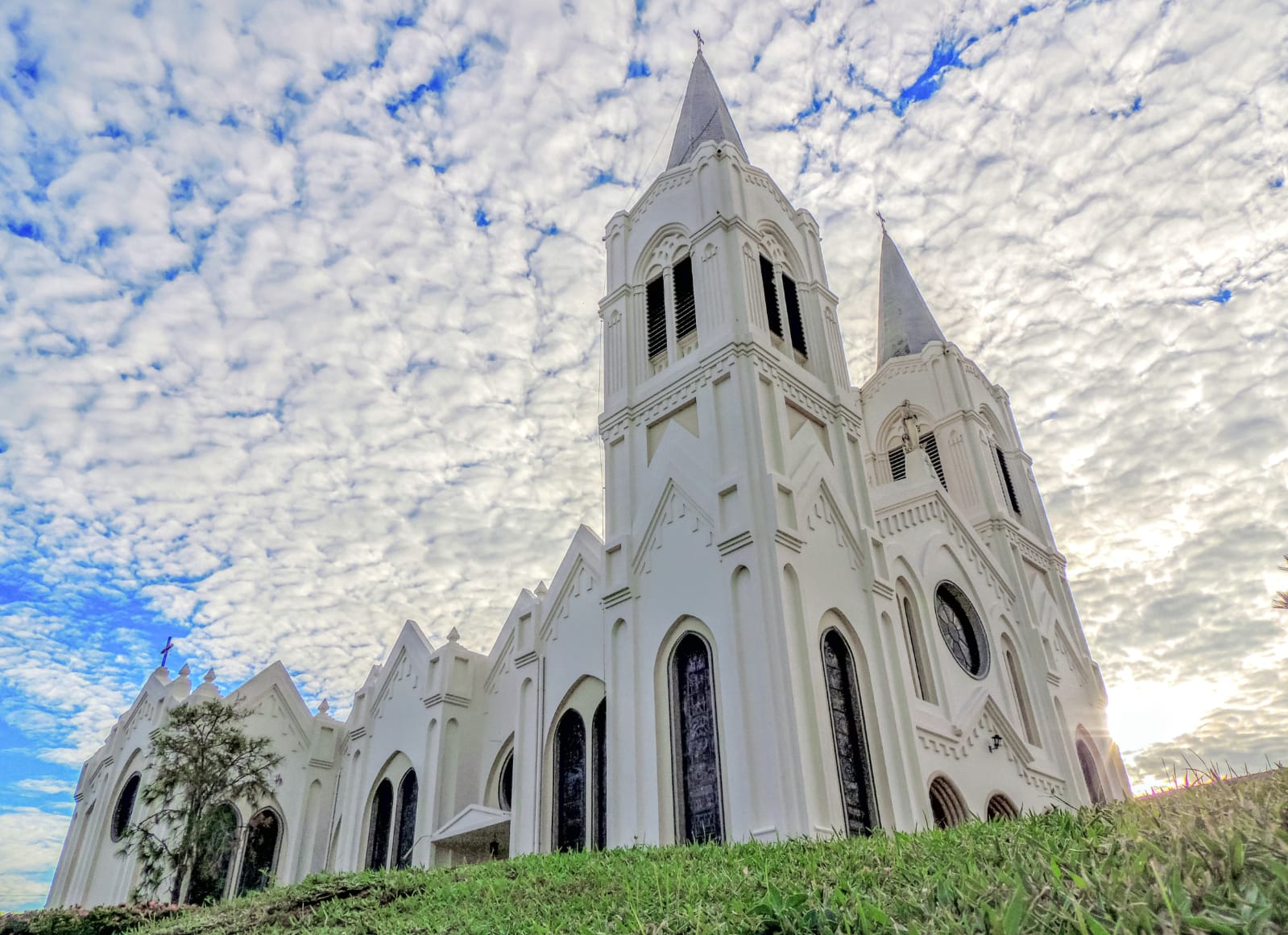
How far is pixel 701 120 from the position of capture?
23.3m

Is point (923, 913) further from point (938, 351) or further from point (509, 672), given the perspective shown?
point (938, 351)

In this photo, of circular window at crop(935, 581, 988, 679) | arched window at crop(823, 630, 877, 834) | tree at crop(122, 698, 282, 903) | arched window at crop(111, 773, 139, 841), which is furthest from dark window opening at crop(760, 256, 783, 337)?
arched window at crop(111, 773, 139, 841)

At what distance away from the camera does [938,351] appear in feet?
88.0

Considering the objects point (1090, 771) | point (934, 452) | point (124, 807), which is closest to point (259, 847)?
point (124, 807)

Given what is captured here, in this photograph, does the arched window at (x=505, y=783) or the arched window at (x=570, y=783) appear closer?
the arched window at (x=570, y=783)

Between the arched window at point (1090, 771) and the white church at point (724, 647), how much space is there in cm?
9

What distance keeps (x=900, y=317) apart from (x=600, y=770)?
20.4 metres

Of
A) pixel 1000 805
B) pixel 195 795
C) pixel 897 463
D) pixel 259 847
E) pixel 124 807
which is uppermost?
pixel 897 463

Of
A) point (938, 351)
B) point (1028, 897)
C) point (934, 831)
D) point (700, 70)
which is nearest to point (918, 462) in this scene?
point (938, 351)

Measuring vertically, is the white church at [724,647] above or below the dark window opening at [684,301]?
below

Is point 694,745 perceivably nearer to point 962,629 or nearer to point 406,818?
point 962,629

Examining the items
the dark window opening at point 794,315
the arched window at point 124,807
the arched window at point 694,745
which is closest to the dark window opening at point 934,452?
the dark window opening at point 794,315

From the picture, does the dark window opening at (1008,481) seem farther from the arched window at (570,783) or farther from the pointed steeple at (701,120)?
the arched window at (570,783)

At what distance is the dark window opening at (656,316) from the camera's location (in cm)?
1889
